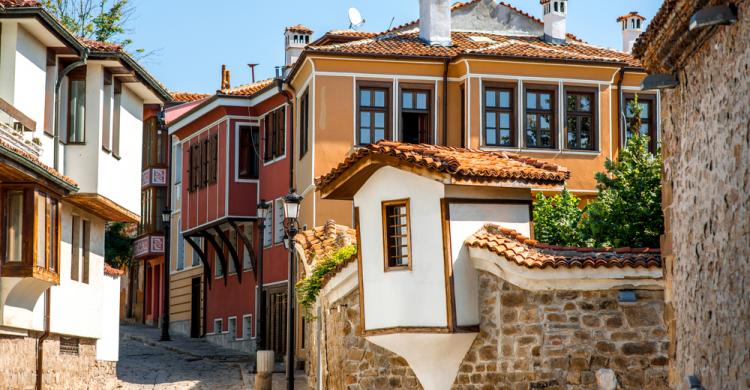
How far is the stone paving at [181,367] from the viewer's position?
30797 mm

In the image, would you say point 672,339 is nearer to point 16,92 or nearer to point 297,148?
point 16,92

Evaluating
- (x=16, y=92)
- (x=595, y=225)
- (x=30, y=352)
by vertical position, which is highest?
(x=16, y=92)

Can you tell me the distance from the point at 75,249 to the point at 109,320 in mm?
3428

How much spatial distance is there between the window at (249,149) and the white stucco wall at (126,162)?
31.7 ft

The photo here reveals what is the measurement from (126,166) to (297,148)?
763 cm

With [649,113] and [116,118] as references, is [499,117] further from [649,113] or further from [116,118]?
[116,118]

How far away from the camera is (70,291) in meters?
26.9

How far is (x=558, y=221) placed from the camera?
90.4 feet

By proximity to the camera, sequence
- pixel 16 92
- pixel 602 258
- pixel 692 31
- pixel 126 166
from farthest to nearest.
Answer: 1. pixel 126 166
2. pixel 16 92
3. pixel 602 258
4. pixel 692 31

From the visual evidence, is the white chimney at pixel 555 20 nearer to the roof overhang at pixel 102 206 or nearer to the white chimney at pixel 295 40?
the white chimney at pixel 295 40

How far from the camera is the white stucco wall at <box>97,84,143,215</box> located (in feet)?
88.2

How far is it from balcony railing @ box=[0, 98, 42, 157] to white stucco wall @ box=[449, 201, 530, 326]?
6.93 m

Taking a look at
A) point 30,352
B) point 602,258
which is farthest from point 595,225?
point 30,352

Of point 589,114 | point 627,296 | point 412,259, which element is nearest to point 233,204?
point 589,114
